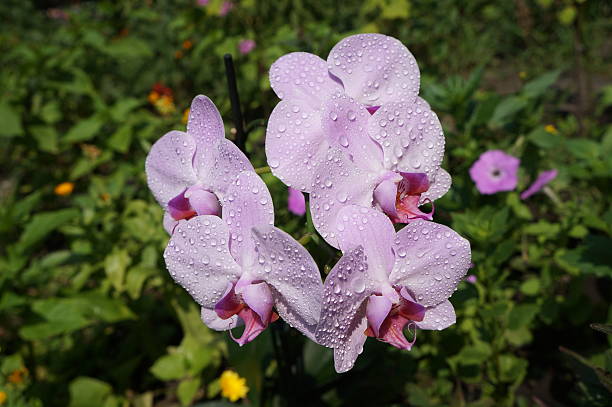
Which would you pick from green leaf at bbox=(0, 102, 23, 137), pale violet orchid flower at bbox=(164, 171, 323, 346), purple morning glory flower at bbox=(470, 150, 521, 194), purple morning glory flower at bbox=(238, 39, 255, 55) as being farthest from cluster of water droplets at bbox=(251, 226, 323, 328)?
purple morning glory flower at bbox=(238, 39, 255, 55)

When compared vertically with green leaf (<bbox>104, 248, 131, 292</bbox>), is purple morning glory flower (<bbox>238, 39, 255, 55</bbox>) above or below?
above

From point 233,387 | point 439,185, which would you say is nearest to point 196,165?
point 439,185

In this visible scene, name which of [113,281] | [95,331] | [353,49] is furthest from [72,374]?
[353,49]

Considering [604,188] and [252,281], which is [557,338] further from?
[252,281]

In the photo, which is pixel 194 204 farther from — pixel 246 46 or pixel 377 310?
pixel 246 46

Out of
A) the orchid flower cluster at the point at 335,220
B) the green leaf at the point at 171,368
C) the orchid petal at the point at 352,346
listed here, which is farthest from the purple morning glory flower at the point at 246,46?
the orchid petal at the point at 352,346

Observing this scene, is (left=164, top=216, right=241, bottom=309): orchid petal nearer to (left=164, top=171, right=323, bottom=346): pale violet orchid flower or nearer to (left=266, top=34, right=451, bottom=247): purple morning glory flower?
(left=164, top=171, right=323, bottom=346): pale violet orchid flower

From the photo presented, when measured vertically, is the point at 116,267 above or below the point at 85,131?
below
